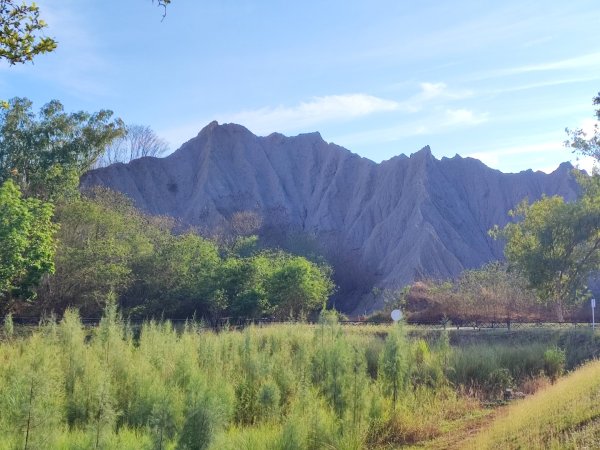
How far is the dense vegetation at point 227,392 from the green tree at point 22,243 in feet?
19.2

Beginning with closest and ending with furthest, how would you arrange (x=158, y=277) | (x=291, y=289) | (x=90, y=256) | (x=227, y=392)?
(x=227, y=392) → (x=90, y=256) → (x=291, y=289) → (x=158, y=277)

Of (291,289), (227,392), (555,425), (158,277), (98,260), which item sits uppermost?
(98,260)

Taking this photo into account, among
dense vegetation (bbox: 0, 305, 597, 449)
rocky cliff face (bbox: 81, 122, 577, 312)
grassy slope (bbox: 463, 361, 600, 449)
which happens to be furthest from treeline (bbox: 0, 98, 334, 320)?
rocky cliff face (bbox: 81, 122, 577, 312)

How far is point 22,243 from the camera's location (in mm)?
23469

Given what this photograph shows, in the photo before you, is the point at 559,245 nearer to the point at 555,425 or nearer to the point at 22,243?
the point at 555,425

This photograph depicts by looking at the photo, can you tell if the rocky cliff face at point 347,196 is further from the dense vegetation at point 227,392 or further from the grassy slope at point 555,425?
the grassy slope at point 555,425

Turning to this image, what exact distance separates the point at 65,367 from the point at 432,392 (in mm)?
9334

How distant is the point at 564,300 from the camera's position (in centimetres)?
3209

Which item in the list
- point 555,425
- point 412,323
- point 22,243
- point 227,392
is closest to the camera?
point 555,425

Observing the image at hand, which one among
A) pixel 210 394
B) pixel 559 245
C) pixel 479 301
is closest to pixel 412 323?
pixel 479 301

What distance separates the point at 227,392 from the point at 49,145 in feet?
108

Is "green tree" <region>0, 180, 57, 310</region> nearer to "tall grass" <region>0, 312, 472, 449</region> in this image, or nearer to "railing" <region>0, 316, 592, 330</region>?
"railing" <region>0, 316, 592, 330</region>

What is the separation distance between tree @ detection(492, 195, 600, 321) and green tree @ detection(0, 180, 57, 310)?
75.6ft

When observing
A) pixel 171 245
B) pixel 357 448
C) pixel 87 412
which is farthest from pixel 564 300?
pixel 87 412
